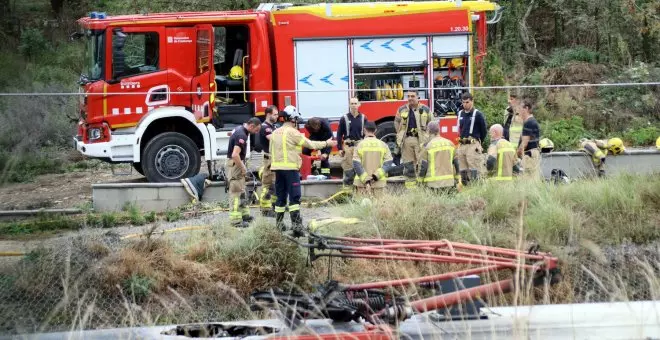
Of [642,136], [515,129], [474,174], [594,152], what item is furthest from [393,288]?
[642,136]

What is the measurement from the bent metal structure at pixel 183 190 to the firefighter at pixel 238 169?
154 centimetres

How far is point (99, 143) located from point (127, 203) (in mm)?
1817

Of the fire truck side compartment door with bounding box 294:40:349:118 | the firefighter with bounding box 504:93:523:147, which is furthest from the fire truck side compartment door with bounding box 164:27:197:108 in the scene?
the firefighter with bounding box 504:93:523:147

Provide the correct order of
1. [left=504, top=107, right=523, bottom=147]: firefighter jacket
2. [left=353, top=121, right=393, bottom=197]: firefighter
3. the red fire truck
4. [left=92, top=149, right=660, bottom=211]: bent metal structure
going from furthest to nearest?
1. the red fire truck
2. [left=504, top=107, right=523, bottom=147]: firefighter jacket
3. [left=92, top=149, right=660, bottom=211]: bent metal structure
4. [left=353, top=121, right=393, bottom=197]: firefighter

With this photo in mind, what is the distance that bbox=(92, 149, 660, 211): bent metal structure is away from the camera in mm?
13320

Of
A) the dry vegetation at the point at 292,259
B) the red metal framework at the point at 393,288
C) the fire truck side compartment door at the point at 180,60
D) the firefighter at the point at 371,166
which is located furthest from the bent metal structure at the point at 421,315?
the fire truck side compartment door at the point at 180,60

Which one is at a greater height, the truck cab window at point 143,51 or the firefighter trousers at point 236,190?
the truck cab window at point 143,51

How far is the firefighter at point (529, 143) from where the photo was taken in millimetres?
12547

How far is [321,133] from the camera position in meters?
13.8

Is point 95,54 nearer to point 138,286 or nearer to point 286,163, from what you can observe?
point 286,163

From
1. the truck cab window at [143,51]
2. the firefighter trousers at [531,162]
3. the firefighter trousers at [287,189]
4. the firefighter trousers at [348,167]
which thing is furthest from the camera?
the truck cab window at [143,51]

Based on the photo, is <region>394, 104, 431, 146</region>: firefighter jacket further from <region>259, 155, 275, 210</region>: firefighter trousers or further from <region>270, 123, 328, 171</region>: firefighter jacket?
<region>270, 123, 328, 171</region>: firefighter jacket

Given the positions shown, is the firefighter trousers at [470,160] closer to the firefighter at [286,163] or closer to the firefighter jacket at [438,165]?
the firefighter jacket at [438,165]

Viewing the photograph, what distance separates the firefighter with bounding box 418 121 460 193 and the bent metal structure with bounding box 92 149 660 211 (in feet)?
3.43
